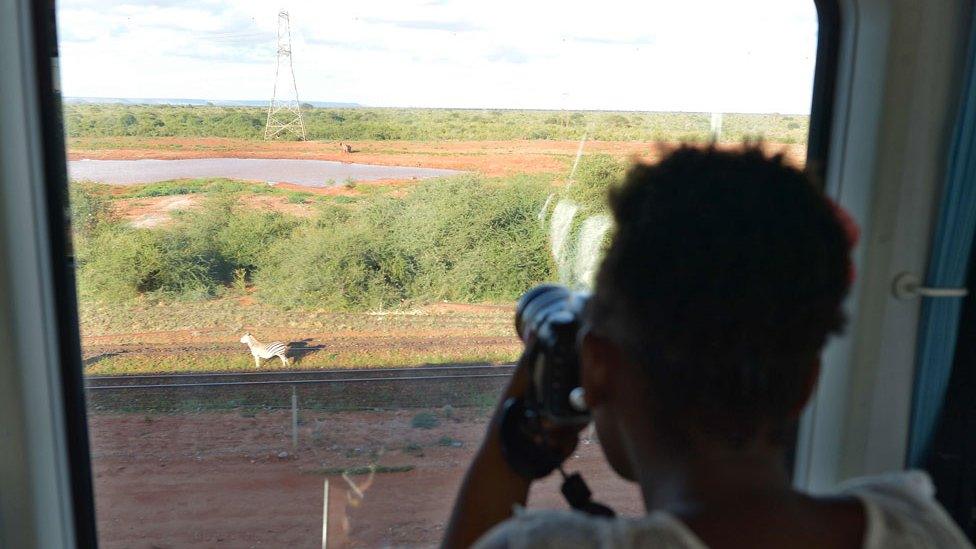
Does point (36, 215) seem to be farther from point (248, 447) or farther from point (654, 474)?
point (654, 474)

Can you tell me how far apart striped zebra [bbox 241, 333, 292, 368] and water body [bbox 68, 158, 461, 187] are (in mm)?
387

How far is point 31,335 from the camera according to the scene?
1.68m

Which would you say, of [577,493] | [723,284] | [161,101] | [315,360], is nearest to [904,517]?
[723,284]

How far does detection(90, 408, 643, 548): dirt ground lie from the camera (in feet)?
6.09

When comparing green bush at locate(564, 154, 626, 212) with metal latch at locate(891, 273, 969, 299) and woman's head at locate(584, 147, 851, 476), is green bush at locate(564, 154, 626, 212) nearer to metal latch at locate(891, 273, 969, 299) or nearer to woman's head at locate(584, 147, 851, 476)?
metal latch at locate(891, 273, 969, 299)

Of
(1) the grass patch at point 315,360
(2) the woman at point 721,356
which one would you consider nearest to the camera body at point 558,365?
(2) the woman at point 721,356

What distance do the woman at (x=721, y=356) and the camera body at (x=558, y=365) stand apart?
10cm

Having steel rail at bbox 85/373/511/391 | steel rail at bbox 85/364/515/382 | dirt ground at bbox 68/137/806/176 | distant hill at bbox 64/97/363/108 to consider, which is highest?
distant hill at bbox 64/97/363/108

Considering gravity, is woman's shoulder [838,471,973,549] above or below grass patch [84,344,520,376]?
above

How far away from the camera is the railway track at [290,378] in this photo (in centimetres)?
183

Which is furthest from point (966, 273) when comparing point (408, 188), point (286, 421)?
point (286, 421)

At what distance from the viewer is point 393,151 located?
1868 millimetres

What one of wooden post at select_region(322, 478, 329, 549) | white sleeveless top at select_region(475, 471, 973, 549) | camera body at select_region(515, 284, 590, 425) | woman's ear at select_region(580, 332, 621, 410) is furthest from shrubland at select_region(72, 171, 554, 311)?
white sleeveless top at select_region(475, 471, 973, 549)

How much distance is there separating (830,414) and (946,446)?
0.92 feet
